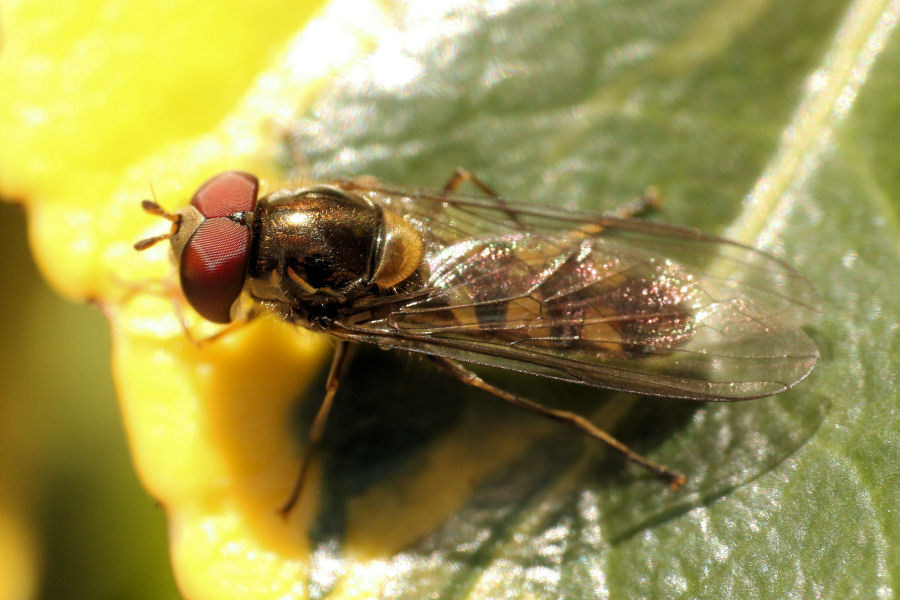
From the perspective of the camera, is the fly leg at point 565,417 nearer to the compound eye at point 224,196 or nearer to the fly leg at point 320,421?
the fly leg at point 320,421

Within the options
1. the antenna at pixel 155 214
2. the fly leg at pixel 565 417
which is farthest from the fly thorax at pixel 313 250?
the fly leg at pixel 565 417

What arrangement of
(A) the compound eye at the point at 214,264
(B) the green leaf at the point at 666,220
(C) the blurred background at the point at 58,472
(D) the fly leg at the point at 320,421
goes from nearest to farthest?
(B) the green leaf at the point at 666,220
(D) the fly leg at the point at 320,421
(A) the compound eye at the point at 214,264
(C) the blurred background at the point at 58,472

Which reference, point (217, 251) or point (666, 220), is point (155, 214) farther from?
point (666, 220)

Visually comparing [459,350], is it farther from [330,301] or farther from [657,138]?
[657,138]

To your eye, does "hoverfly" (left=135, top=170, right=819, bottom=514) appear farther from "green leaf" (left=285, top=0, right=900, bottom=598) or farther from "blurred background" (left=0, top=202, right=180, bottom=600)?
"blurred background" (left=0, top=202, right=180, bottom=600)

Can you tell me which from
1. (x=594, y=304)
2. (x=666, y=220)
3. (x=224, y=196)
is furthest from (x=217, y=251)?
(x=666, y=220)

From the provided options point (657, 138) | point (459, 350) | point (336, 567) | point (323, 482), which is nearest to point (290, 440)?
point (323, 482)
